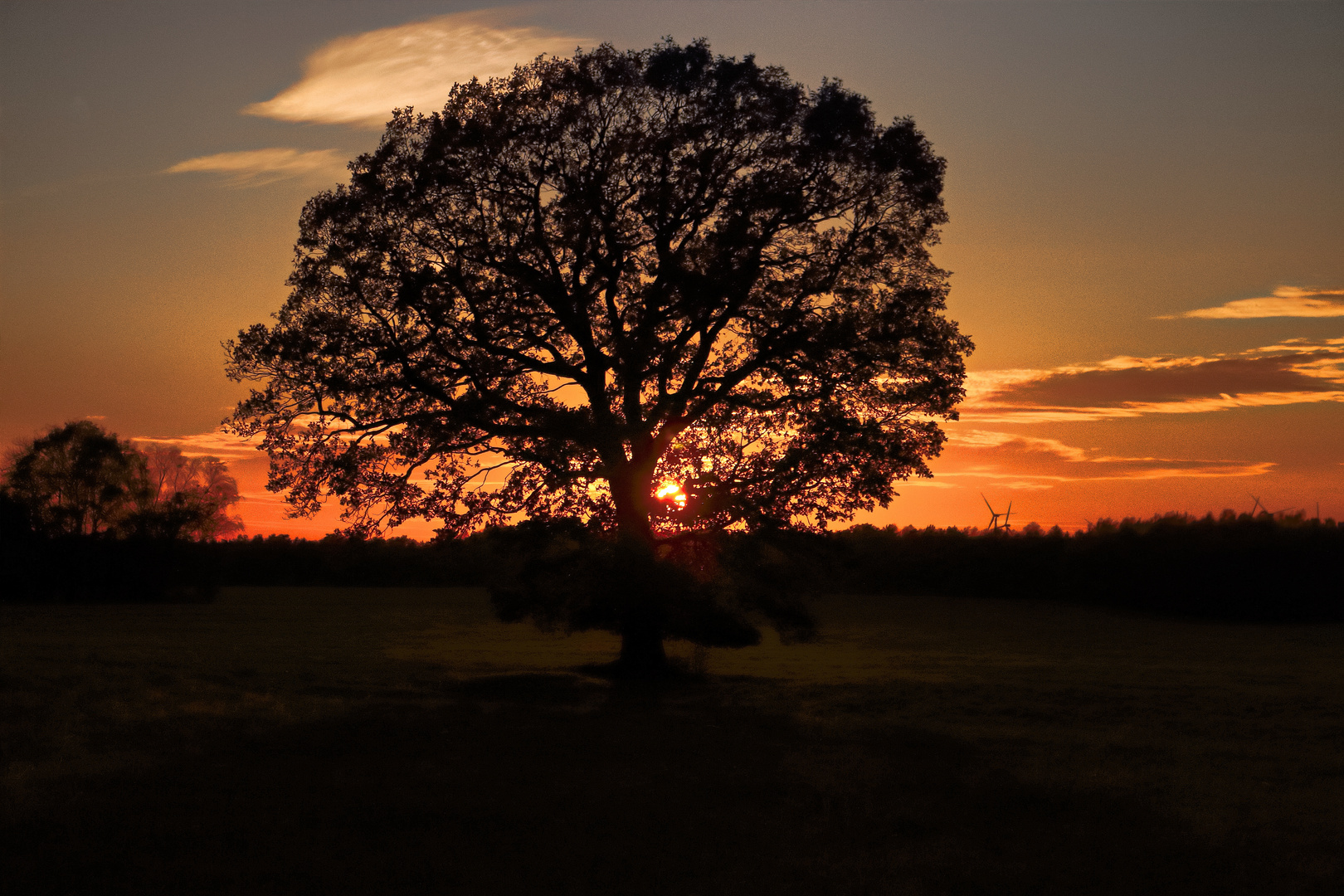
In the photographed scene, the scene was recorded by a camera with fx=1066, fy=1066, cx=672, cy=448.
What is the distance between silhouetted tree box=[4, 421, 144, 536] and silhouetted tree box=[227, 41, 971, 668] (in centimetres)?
5181

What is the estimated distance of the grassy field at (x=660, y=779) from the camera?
10.8 metres

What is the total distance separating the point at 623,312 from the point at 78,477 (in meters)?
60.9

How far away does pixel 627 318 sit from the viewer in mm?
25766

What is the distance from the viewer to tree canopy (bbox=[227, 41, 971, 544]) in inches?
1003

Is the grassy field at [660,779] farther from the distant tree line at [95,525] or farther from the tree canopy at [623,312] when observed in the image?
the distant tree line at [95,525]

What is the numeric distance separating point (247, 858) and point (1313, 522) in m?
52.5

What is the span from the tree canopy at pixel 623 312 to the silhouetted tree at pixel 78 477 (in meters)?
51.9

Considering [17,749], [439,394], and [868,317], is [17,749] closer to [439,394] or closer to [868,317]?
[439,394]

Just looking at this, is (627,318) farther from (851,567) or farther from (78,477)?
(78,477)

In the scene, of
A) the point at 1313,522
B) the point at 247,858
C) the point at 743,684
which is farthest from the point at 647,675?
the point at 1313,522

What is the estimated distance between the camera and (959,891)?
10242 mm

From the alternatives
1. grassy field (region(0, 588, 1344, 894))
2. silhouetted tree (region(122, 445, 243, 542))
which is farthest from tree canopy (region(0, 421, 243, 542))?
grassy field (region(0, 588, 1344, 894))

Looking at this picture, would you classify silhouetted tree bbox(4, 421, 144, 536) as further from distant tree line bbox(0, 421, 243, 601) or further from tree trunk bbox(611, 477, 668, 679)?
tree trunk bbox(611, 477, 668, 679)

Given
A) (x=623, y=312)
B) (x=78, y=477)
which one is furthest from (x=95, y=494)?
(x=623, y=312)
